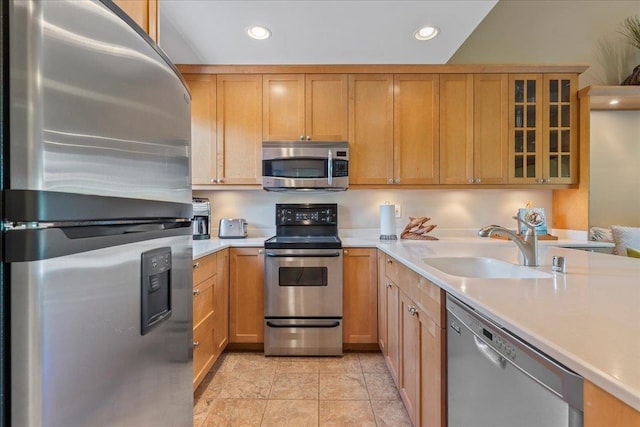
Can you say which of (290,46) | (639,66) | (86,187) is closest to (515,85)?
(639,66)

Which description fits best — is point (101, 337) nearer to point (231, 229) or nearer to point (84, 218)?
point (84, 218)

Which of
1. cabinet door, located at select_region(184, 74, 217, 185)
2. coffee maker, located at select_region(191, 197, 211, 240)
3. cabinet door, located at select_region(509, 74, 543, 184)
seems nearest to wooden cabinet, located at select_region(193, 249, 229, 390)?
coffee maker, located at select_region(191, 197, 211, 240)

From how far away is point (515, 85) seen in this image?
264 cm

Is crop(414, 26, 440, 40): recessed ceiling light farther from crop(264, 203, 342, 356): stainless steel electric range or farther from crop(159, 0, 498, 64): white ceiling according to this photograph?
crop(264, 203, 342, 356): stainless steel electric range

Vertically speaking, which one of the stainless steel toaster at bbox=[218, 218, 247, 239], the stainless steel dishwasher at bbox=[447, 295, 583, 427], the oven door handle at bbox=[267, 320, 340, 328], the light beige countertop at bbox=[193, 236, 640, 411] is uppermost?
the stainless steel toaster at bbox=[218, 218, 247, 239]

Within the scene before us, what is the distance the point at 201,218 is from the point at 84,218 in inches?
87.9

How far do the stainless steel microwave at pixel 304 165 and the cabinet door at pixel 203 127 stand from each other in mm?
501

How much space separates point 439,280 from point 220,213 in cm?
240

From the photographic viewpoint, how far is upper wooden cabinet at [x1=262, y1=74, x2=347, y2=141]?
8.70 ft

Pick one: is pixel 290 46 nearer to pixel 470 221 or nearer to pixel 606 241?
pixel 470 221

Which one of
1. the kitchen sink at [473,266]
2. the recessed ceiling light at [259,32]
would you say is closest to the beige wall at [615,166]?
the kitchen sink at [473,266]

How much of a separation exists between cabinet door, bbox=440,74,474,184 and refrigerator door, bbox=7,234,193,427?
95.7 inches

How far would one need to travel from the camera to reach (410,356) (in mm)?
1489

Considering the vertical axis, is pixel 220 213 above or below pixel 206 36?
below
